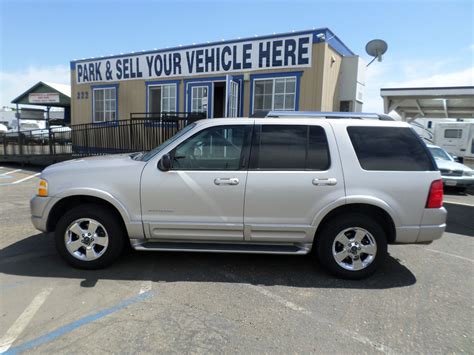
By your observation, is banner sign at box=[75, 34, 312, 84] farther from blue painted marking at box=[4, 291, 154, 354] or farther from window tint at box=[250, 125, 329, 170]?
blue painted marking at box=[4, 291, 154, 354]

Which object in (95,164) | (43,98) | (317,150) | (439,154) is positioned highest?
(43,98)

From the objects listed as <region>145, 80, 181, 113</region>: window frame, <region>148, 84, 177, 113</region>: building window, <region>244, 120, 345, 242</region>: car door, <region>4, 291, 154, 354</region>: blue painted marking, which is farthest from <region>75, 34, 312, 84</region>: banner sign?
<region>4, 291, 154, 354</region>: blue painted marking

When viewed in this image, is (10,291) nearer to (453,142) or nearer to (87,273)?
(87,273)

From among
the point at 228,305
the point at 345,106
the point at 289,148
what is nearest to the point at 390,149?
the point at 289,148

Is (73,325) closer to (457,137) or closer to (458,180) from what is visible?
(458,180)

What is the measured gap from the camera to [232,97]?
446 inches

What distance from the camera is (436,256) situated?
4840mm

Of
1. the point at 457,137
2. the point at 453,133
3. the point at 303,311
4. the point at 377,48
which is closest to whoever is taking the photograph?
the point at 303,311

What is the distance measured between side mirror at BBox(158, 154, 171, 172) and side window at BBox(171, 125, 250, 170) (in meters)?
0.09

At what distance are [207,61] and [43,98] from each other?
552 inches

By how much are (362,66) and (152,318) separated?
37.8 feet

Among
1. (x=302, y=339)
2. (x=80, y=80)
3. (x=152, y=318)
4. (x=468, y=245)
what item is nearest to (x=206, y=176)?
(x=152, y=318)

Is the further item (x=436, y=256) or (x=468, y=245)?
(x=468, y=245)

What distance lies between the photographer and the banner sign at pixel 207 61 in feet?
34.9
